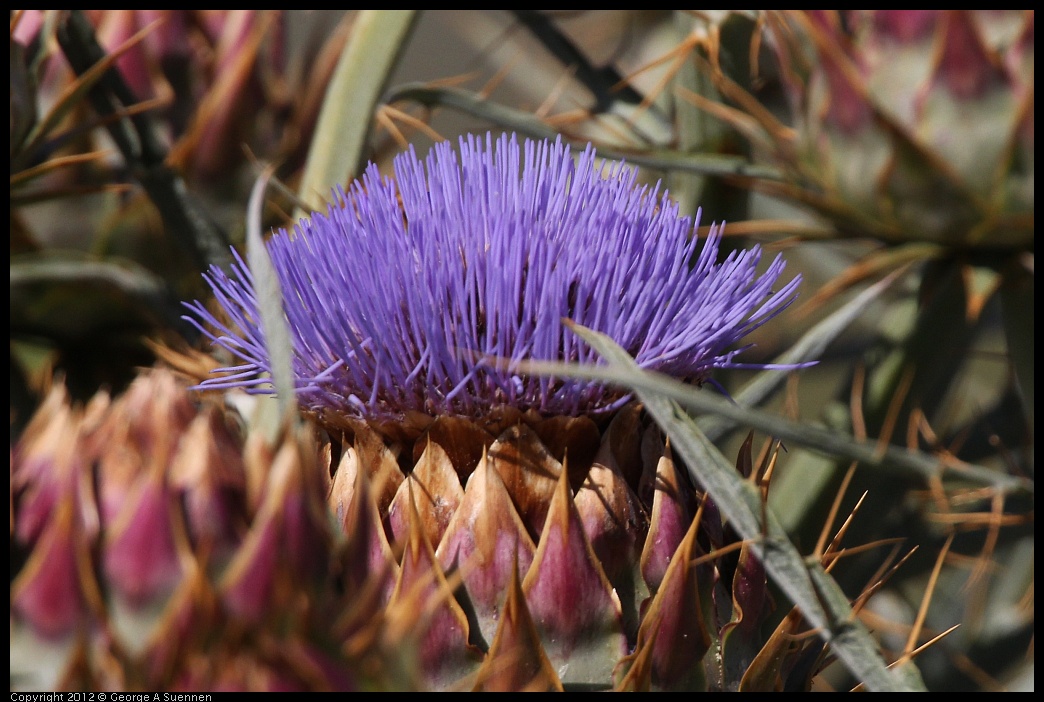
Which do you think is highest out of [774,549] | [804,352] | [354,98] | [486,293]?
[354,98]

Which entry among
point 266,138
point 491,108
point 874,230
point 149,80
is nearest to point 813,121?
point 874,230

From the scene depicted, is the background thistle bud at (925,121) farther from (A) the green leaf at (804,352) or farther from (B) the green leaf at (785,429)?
(B) the green leaf at (785,429)

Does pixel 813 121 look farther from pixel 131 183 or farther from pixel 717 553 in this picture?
pixel 131 183

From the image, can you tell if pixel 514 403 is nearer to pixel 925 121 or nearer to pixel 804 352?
pixel 804 352

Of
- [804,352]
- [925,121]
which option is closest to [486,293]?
[804,352]

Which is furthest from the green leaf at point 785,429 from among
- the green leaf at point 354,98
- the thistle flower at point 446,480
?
the green leaf at point 354,98

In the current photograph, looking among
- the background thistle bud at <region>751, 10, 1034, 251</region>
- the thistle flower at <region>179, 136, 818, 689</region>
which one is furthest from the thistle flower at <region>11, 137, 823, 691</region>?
the background thistle bud at <region>751, 10, 1034, 251</region>
